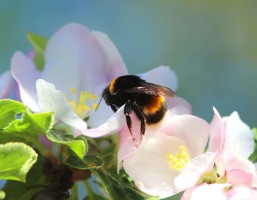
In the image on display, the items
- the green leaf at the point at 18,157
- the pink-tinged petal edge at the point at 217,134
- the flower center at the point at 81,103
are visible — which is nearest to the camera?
the green leaf at the point at 18,157

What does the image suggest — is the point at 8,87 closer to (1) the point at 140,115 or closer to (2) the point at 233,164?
(1) the point at 140,115

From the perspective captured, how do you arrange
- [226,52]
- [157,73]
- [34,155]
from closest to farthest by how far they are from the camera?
1. [34,155]
2. [157,73]
3. [226,52]

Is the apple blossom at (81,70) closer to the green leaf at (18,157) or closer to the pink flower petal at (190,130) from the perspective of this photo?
the pink flower petal at (190,130)

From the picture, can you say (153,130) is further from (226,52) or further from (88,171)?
(226,52)

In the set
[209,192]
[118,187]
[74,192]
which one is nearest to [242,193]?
[209,192]

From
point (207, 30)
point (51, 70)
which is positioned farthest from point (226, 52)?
point (51, 70)

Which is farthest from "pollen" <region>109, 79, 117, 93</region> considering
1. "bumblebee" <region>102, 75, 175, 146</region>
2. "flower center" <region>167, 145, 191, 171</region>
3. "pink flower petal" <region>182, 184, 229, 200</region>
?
"pink flower petal" <region>182, 184, 229, 200</region>

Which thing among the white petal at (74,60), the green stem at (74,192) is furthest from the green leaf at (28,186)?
the white petal at (74,60)

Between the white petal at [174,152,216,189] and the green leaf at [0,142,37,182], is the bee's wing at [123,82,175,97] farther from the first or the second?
the green leaf at [0,142,37,182]
